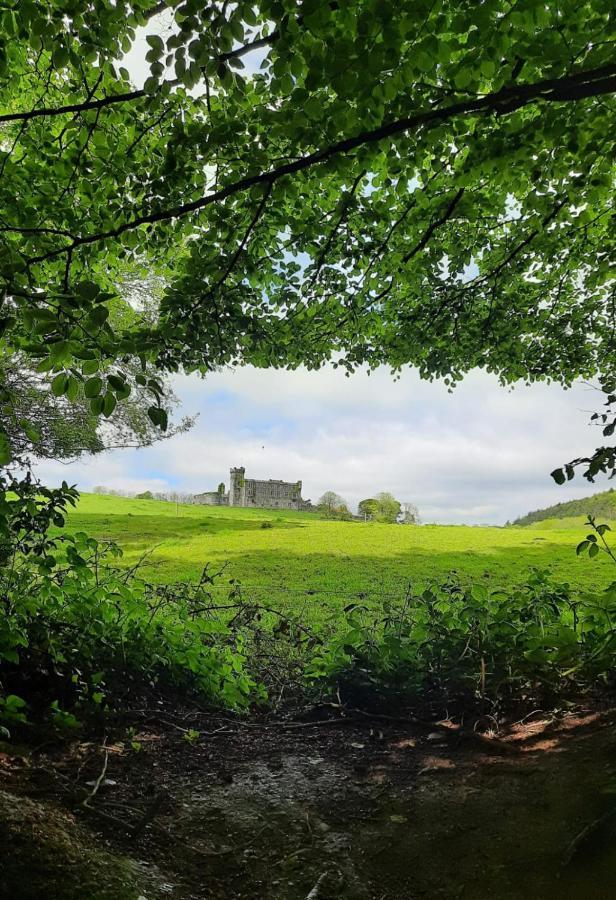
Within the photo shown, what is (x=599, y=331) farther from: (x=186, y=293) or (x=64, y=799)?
(x=64, y=799)

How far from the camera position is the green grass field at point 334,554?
13812 mm

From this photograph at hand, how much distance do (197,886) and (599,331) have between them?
379 inches

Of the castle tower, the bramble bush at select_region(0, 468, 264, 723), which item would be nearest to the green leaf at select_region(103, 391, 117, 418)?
the bramble bush at select_region(0, 468, 264, 723)

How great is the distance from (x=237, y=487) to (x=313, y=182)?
3666cm

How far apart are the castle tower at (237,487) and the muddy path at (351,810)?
121 feet

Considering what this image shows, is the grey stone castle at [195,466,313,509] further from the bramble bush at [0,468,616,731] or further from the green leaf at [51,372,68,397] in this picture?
the green leaf at [51,372,68,397]

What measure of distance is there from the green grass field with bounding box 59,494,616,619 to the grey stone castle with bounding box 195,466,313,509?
1216cm

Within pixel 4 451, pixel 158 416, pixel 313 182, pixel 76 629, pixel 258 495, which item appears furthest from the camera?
pixel 258 495

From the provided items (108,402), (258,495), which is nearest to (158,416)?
(108,402)

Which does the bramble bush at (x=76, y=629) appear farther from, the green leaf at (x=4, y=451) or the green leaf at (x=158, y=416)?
the green leaf at (x=158, y=416)

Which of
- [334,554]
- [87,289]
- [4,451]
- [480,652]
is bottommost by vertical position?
[334,554]

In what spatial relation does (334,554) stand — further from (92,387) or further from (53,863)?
(92,387)

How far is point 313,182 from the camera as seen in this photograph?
568 cm

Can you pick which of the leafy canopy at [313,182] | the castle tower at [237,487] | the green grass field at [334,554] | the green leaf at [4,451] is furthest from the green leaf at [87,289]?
the castle tower at [237,487]
